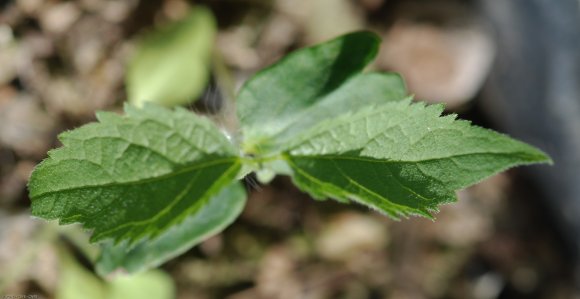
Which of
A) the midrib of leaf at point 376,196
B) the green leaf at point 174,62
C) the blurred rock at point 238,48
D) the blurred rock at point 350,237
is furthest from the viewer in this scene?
the blurred rock at point 350,237

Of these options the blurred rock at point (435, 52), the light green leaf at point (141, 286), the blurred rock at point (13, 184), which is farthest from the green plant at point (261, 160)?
the blurred rock at point (435, 52)

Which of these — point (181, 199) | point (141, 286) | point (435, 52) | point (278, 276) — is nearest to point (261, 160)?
point (181, 199)

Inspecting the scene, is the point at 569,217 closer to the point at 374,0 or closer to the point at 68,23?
the point at 374,0

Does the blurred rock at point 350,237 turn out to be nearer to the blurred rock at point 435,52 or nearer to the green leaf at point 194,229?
the blurred rock at point 435,52

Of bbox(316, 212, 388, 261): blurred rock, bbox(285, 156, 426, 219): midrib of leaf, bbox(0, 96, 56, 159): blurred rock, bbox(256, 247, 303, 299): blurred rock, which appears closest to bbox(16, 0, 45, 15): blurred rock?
bbox(0, 96, 56, 159): blurred rock

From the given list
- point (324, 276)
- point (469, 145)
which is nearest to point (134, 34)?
point (324, 276)

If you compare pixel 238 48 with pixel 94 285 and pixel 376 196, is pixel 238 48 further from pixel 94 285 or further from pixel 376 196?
pixel 376 196
